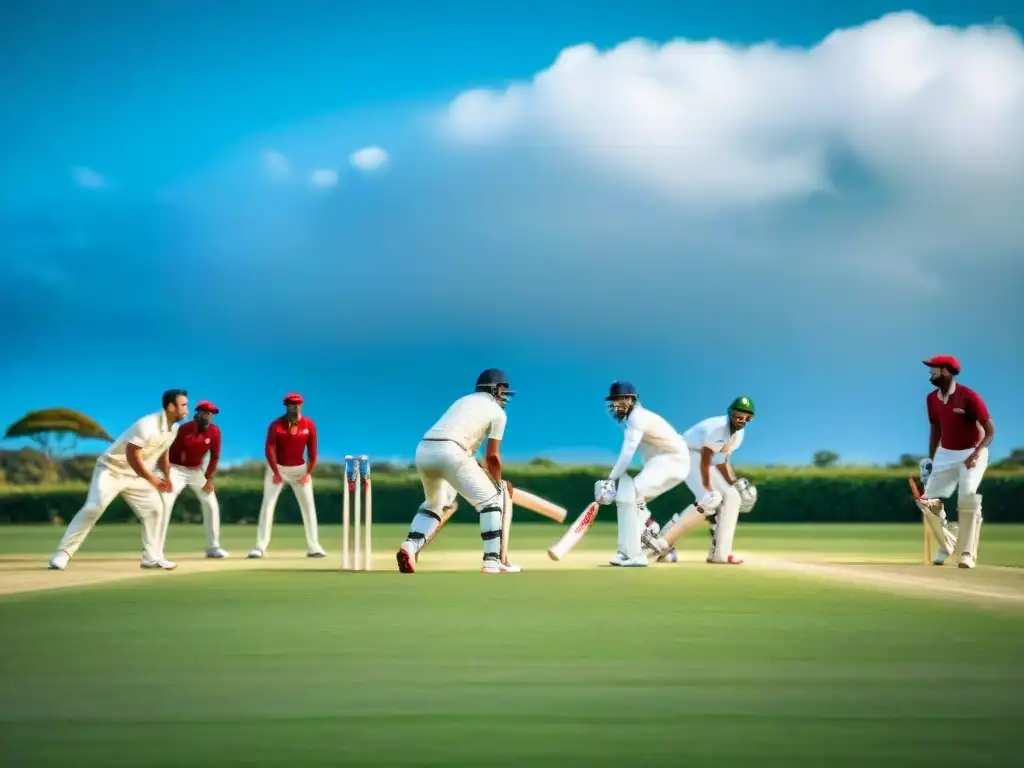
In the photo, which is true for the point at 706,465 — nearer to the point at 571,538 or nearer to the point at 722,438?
the point at 722,438

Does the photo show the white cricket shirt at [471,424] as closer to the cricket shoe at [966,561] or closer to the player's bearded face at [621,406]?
the player's bearded face at [621,406]

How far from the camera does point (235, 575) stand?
13344mm

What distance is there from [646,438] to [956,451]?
10.2 ft

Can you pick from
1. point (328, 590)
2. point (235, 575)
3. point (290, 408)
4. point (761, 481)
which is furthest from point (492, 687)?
point (761, 481)

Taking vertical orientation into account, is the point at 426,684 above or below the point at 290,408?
below

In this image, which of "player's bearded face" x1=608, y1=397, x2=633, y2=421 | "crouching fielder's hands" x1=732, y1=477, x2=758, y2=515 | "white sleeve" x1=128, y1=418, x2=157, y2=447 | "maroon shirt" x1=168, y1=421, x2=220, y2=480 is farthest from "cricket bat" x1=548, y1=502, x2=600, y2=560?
"maroon shirt" x1=168, y1=421, x2=220, y2=480

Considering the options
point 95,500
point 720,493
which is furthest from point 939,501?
point 95,500

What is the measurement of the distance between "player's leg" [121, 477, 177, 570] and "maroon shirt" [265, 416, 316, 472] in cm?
194

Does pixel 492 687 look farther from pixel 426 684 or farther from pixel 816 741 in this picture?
pixel 816 741

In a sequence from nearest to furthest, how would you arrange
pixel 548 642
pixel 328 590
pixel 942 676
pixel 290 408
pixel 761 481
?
1. pixel 942 676
2. pixel 548 642
3. pixel 328 590
4. pixel 290 408
5. pixel 761 481

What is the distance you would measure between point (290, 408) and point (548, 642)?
8.67 meters

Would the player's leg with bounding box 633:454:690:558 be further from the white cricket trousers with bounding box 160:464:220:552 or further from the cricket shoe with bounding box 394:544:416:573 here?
the white cricket trousers with bounding box 160:464:220:552

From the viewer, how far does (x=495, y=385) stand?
525 inches

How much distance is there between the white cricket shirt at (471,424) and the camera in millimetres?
12883
